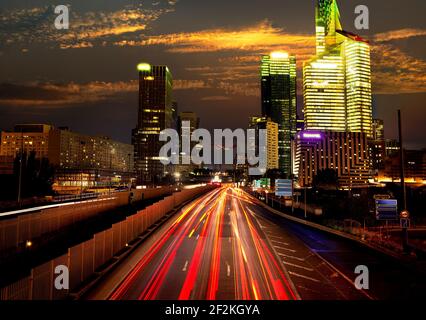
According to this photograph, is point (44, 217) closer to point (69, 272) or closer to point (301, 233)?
point (69, 272)

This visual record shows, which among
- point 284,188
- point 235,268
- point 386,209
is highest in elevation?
point 284,188

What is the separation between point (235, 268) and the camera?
2367 cm

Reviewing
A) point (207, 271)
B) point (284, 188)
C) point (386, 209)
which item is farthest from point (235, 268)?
point (284, 188)

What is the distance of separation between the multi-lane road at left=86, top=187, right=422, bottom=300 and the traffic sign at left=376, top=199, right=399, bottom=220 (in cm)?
372

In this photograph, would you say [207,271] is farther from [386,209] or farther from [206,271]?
[386,209]

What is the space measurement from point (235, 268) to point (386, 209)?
15864mm

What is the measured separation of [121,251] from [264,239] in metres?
14.2

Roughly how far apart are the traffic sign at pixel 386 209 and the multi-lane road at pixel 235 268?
372 cm

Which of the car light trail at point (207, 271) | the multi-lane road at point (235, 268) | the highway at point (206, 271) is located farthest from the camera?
the multi-lane road at point (235, 268)

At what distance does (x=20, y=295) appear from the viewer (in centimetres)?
1284

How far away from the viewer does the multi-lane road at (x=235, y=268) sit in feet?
61.0

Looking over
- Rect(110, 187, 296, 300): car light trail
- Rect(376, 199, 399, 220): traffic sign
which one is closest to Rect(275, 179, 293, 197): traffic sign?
Rect(110, 187, 296, 300): car light trail

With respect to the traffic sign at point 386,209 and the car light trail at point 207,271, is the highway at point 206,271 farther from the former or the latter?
the traffic sign at point 386,209

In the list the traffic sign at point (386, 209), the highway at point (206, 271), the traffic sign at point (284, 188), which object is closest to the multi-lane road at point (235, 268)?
the highway at point (206, 271)
